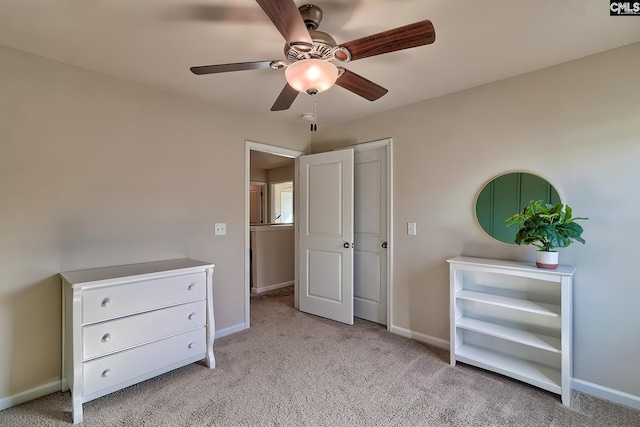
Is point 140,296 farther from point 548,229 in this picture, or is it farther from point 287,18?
point 548,229

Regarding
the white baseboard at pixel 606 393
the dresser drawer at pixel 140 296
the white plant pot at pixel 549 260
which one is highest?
the white plant pot at pixel 549 260

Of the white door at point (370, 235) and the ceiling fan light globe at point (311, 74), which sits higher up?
the ceiling fan light globe at point (311, 74)

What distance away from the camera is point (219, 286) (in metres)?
3.00

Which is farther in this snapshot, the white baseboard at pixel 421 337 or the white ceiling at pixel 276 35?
the white baseboard at pixel 421 337

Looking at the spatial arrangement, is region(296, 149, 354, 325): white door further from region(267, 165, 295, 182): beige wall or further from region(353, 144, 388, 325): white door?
region(267, 165, 295, 182): beige wall

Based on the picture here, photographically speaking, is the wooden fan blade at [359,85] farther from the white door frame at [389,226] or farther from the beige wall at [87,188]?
the beige wall at [87,188]

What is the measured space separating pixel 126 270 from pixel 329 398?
1.72 meters

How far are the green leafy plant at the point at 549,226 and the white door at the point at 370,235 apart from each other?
1.36 meters

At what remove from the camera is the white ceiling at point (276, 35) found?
157 cm

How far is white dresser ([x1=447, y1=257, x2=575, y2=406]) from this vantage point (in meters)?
1.97

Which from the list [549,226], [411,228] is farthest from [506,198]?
[411,228]

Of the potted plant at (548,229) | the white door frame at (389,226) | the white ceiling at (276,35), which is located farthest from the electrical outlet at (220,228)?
the potted plant at (548,229)

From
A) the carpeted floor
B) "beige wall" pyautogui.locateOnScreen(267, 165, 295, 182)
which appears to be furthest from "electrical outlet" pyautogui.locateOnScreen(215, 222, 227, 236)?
"beige wall" pyautogui.locateOnScreen(267, 165, 295, 182)

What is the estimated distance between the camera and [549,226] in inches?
76.9
